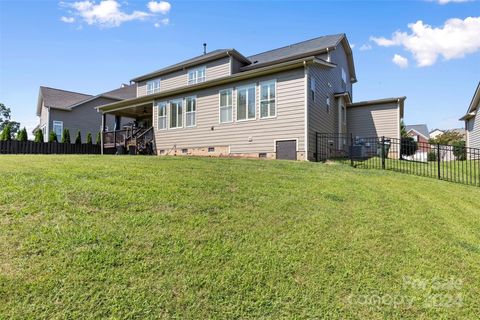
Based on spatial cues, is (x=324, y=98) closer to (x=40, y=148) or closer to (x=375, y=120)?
(x=375, y=120)

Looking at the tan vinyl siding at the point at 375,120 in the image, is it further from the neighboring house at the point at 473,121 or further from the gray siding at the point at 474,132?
the gray siding at the point at 474,132

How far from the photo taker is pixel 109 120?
29.5 metres

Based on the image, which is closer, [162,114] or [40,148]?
[162,114]

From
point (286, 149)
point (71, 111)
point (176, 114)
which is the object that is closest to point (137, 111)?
point (176, 114)

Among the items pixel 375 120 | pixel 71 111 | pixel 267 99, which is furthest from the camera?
pixel 71 111

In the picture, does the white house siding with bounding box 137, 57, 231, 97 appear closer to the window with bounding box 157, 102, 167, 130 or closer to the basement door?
→ the window with bounding box 157, 102, 167, 130

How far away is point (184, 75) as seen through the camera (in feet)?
66.5

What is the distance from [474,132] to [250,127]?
611 inches

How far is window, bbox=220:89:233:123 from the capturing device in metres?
14.7

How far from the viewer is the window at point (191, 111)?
1617 centimetres

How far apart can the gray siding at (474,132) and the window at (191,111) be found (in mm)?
16826

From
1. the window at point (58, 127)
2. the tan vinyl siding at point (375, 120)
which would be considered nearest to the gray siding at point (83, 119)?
the window at point (58, 127)

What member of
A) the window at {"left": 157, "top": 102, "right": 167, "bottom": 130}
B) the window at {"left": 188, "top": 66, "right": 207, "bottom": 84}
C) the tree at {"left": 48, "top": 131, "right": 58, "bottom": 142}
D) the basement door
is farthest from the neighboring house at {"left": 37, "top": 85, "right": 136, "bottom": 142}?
the basement door

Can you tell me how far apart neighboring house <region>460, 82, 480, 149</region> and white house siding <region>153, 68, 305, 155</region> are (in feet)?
41.1
